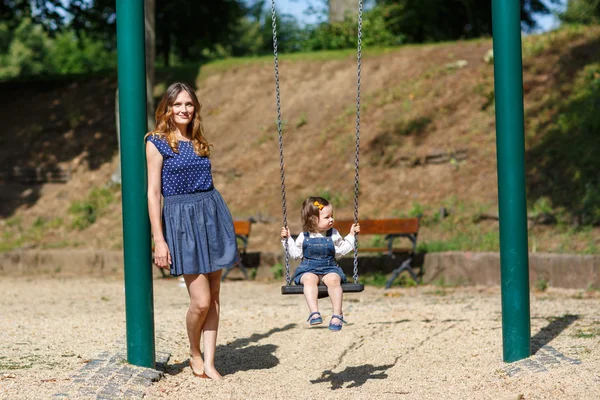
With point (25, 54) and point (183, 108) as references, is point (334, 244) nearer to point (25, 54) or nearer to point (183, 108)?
point (183, 108)

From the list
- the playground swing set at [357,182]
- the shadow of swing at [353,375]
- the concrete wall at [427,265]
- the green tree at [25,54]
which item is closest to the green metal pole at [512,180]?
the playground swing set at [357,182]

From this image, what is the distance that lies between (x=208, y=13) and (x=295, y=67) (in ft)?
20.4

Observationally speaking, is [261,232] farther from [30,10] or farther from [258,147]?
[30,10]

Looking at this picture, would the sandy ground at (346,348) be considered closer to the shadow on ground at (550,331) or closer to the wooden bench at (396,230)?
the shadow on ground at (550,331)

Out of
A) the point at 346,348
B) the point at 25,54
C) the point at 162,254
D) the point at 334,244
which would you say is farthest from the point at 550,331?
the point at 25,54

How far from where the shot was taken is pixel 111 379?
5.47 m

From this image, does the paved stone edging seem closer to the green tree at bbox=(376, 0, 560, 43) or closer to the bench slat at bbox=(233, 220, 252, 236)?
the bench slat at bbox=(233, 220, 252, 236)

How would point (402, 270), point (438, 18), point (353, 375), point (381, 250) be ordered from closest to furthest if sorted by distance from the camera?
point (353, 375)
point (402, 270)
point (381, 250)
point (438, 18)

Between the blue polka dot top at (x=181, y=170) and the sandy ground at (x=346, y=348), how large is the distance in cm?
124

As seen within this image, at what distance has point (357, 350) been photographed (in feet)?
22.7

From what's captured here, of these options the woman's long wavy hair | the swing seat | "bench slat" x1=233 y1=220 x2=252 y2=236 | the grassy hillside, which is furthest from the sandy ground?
the grassy hillside

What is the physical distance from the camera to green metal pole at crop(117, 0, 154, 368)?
5707mm

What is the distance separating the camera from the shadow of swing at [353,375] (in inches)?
231

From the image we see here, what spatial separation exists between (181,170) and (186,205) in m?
0.22
